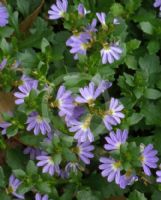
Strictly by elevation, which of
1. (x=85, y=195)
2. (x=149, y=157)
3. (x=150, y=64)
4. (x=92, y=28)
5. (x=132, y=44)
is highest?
(x=92, y=28)

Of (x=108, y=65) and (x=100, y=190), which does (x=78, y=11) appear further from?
(x=100, y=190)

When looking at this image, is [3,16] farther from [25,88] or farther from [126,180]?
[126,180]

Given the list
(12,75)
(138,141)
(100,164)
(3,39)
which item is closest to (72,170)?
(100,164)

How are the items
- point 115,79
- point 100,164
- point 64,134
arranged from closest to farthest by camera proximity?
point 64,134 < point 100,164 < point 115,79

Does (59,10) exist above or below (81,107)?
above

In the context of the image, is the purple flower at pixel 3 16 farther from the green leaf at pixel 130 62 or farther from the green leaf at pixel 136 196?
the green leaf at pixel 136 196

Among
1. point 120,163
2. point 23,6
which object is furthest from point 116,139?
Answer: point 23,6
